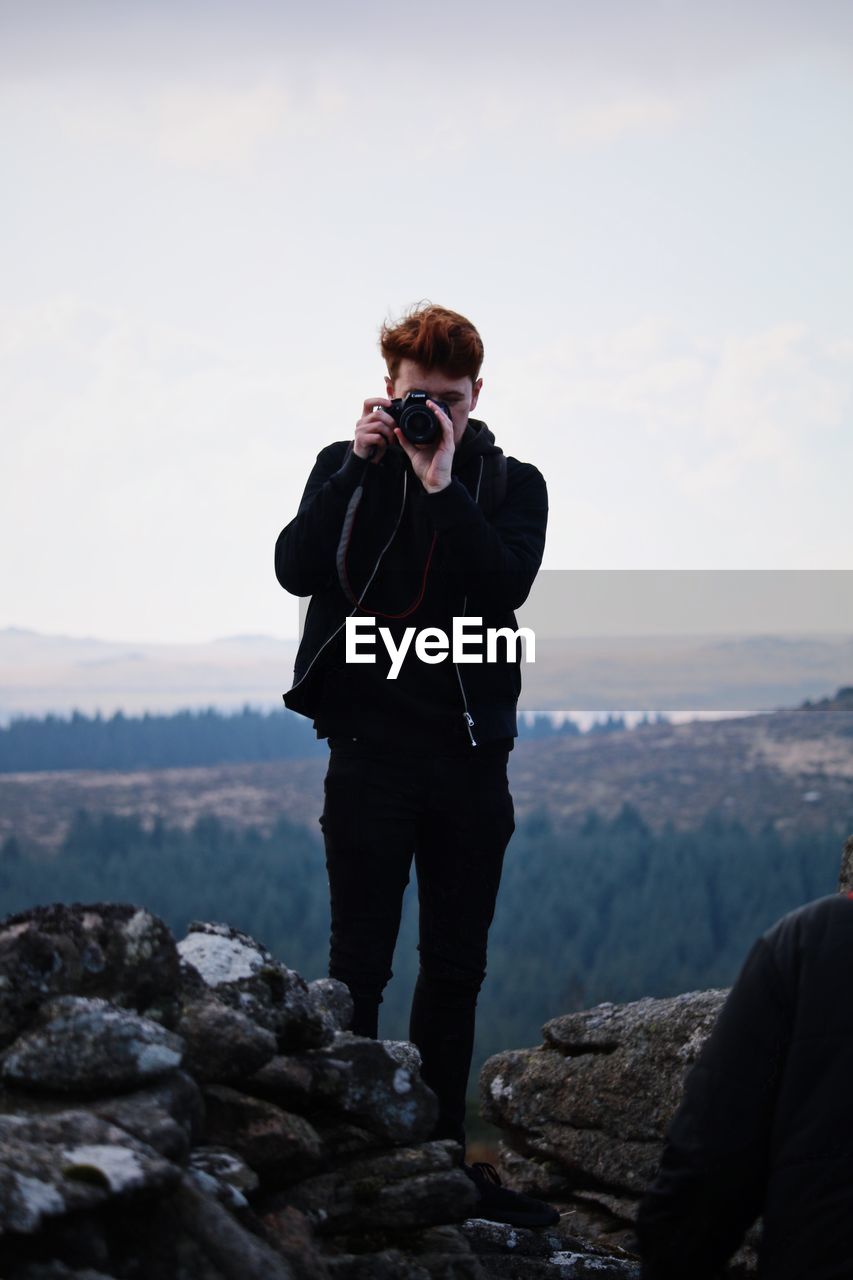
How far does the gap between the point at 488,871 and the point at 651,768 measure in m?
89.7

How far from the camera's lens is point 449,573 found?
489 centimetres

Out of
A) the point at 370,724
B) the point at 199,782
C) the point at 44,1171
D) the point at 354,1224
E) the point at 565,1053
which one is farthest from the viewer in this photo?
the point at 199,782

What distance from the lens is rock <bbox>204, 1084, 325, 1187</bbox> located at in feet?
12.3

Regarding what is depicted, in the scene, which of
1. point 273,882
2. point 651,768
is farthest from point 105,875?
point 651,768

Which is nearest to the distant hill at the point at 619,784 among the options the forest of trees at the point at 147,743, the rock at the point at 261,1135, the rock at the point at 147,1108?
the forest of trees at the point at 147,743

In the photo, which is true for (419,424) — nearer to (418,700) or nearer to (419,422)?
(419,422)

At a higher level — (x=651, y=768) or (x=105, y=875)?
(x=651, y=768)

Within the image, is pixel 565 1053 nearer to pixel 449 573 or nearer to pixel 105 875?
pixel 449 573

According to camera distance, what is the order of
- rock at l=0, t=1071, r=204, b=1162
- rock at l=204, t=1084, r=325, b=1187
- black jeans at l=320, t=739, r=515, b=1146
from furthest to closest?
black jeans at l=320, t=739, r=515, b=1146 < rock at l=204, t=1084, r=325, b=1187 < rock at l=0, t=1071, r=204, b=1162

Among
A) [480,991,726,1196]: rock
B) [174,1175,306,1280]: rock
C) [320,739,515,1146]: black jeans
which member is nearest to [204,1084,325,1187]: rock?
[174,1175,306,1280]: rock

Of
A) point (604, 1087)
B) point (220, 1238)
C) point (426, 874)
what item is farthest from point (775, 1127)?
point (604, 1087)

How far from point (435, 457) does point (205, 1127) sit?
88.4 inches

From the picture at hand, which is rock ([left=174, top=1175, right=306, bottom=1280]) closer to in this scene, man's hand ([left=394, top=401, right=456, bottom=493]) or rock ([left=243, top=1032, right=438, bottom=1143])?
rock ([left=243, top=1032, right=438, bottom=1143])

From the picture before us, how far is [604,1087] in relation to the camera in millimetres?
6660
